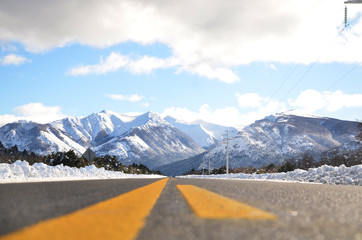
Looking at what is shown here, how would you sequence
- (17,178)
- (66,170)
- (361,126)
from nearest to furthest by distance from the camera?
(17,178) → (66,170) → (361,126)

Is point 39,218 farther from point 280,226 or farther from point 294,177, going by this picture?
point 294,177

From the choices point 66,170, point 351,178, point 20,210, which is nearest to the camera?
point 20,210

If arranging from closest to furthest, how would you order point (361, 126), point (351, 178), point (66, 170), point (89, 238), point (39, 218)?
point (89, 238), point (39, 218), point (351, 178), point (66, 170), point (361, 126)

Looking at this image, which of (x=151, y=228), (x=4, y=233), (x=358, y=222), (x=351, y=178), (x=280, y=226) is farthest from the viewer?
(x=351, y=178)

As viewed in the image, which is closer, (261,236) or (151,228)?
(261,236)

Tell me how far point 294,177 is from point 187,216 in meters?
18.9

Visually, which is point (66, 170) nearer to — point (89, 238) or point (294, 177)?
point (294, 177)

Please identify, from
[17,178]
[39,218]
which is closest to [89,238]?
[39,218]

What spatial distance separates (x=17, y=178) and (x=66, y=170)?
7.20m

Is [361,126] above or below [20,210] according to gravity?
above

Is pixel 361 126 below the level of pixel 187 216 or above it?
above

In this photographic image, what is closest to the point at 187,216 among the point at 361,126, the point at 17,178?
the point at 17,178

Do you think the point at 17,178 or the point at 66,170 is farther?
the point at 66,170

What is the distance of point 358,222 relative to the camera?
3.17 meters
